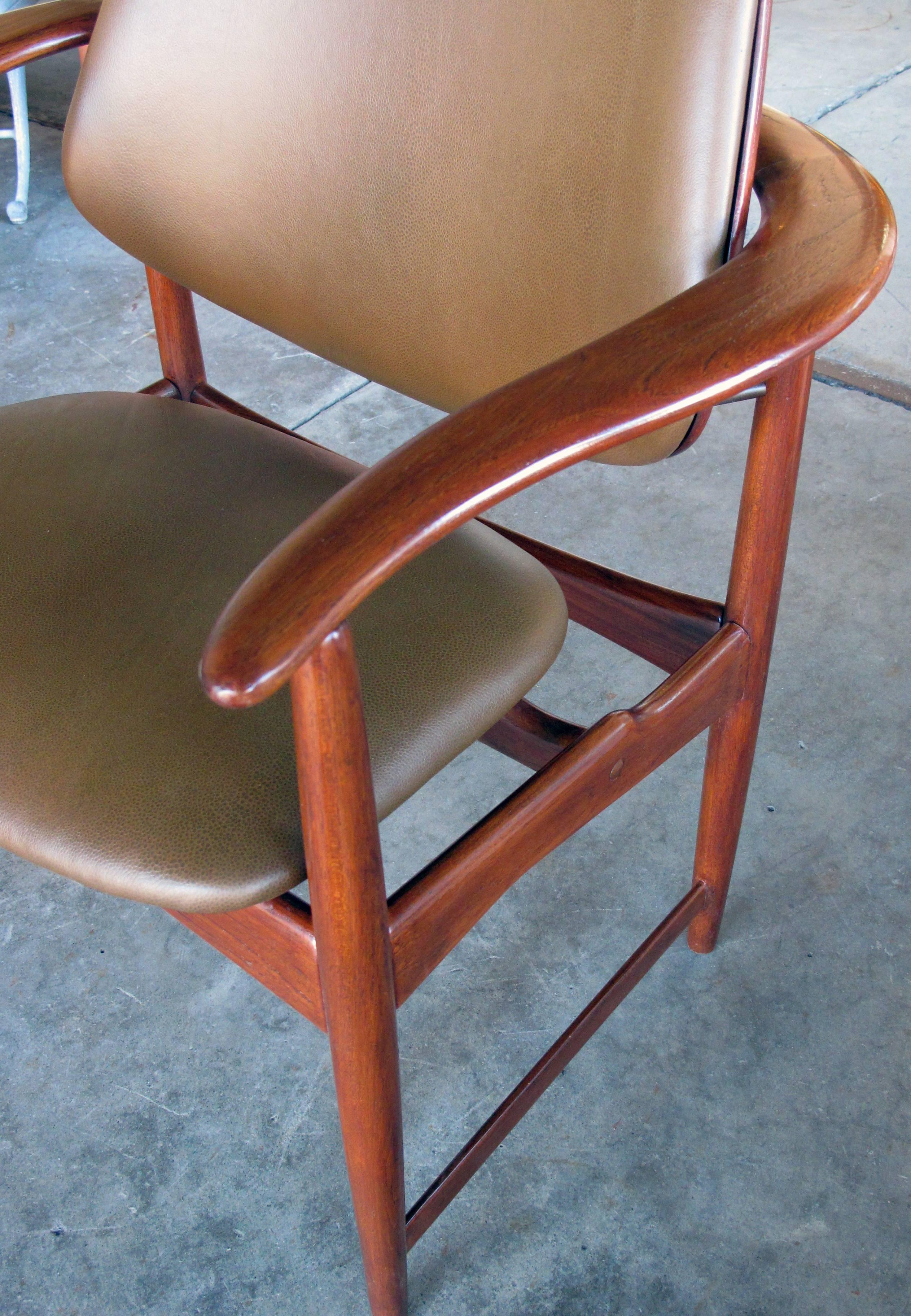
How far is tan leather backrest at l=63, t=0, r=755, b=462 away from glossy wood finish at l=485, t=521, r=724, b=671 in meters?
0.13

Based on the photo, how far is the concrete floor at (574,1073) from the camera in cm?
89

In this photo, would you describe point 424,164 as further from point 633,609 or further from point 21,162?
point 21,162

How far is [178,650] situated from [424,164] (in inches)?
14.6

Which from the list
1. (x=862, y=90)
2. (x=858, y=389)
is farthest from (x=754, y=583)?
(x=862, y=90)

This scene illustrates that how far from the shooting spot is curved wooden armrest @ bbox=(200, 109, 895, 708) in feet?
1.49

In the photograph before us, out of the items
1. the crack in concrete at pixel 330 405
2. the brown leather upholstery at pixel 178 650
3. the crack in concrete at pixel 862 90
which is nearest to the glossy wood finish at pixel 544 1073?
the brown leather upholstery at pixel 178 650

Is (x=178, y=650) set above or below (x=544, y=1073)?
above

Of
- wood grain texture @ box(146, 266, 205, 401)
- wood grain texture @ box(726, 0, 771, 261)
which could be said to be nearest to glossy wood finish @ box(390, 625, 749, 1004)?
wood grain texture @ box(726, 0, 771, 261)

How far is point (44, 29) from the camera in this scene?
3.01 feet

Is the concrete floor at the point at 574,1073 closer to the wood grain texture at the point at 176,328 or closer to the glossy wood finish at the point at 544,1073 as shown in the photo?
the glossy wood finish at the point at 544,1073

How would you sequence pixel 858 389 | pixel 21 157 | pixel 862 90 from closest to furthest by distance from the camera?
1. pixel 858 389
2. pixel 21 157
3. pixel 862 90

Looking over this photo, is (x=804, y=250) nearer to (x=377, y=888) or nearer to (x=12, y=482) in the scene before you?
(x=377, y=888)

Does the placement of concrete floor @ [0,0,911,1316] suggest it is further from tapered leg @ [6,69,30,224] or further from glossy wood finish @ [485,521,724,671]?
tapered leg @ [6,69,30,224]

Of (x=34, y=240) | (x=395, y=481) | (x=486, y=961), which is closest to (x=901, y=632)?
(x=486, y=961)
